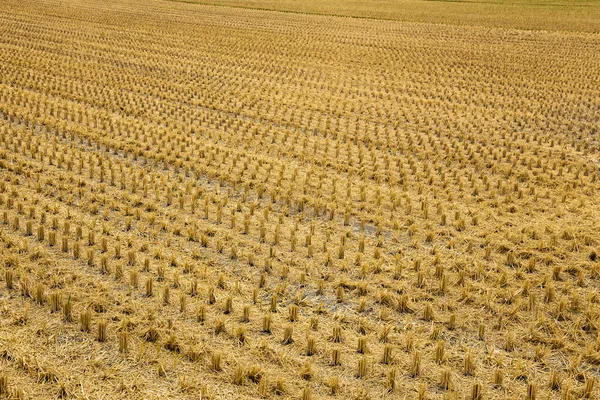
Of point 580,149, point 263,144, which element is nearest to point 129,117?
point 263,144

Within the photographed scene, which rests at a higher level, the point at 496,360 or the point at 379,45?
the point at 379,45

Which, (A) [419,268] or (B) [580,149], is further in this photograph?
(B) [580,149]

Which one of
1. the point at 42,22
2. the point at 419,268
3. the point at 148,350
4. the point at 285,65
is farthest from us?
the point at 42,22

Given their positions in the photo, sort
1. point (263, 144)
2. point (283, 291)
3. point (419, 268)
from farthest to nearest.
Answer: point (263, 144)
point (419, 268)
point (283, 291)

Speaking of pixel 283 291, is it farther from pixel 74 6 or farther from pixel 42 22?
pixel 74 6

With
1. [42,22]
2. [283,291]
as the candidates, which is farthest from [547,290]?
[42,22]

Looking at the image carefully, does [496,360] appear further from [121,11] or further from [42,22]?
[121,11]
